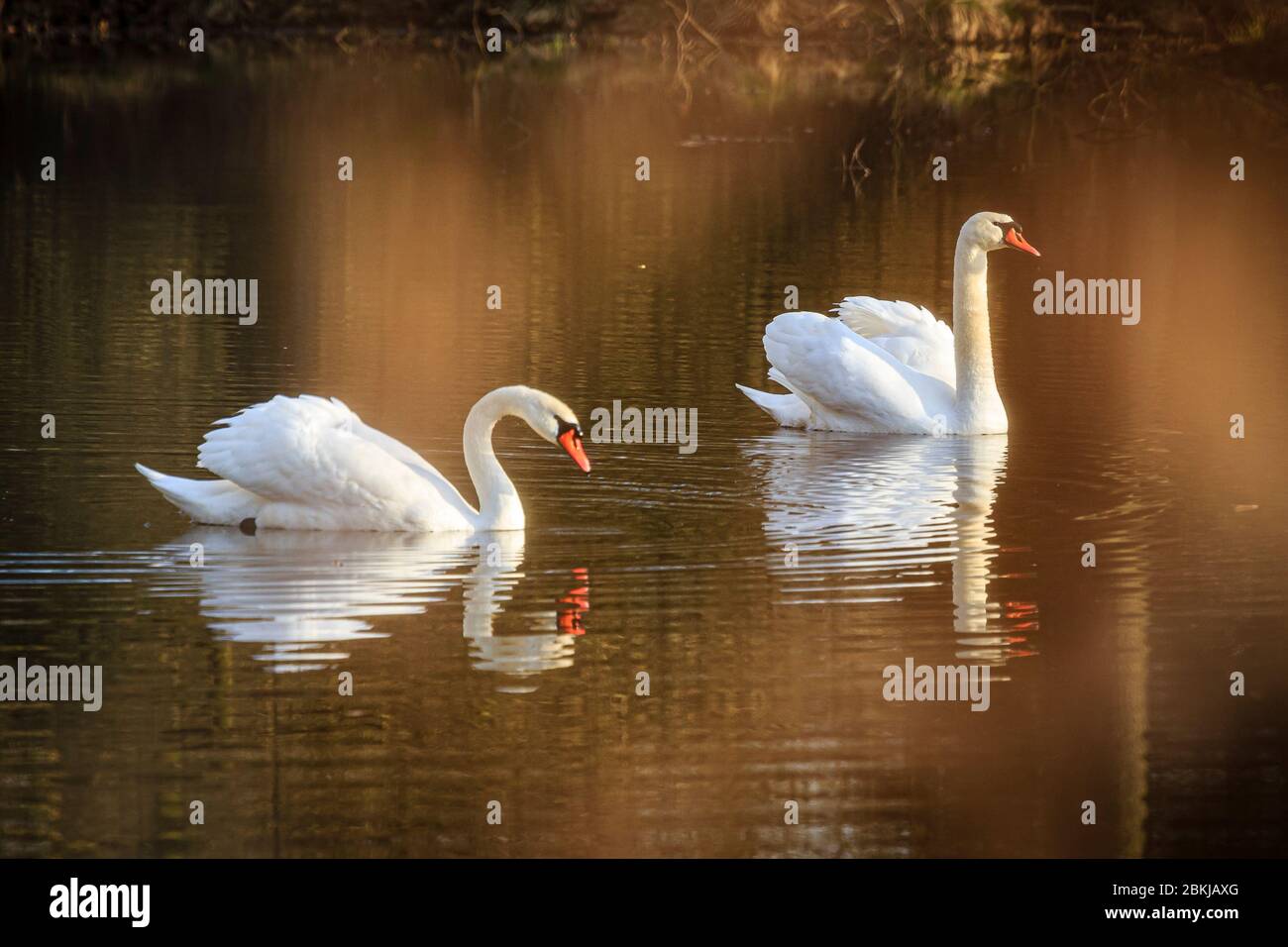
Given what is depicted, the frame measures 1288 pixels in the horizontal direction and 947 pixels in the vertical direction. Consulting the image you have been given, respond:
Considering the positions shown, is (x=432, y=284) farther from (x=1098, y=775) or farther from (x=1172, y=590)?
(x=1098, y=775)

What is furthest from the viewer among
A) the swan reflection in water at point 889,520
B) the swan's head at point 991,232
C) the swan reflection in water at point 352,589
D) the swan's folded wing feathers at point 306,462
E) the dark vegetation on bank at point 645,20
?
A: the dark vegetation on bank at point 645,20

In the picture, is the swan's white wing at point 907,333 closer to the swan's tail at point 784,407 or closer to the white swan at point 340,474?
the swan's tail at point 784,407

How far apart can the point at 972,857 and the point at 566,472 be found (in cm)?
617

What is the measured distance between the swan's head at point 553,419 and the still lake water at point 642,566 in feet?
1.62

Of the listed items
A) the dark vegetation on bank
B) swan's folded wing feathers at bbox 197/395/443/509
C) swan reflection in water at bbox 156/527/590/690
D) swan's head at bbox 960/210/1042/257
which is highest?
the dark vegetation on bank

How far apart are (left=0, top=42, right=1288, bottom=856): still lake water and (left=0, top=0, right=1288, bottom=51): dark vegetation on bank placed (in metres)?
19.2

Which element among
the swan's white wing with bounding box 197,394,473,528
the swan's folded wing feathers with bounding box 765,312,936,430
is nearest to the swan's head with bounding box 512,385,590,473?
the swan's white wing with bounding box 197,394,473,528

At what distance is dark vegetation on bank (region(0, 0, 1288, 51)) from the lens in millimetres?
45875

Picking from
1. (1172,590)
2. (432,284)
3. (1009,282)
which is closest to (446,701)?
(1172,590)

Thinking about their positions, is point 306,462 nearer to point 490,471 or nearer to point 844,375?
point 490,471

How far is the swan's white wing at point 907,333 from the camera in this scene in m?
16.5

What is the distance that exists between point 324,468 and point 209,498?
838mm

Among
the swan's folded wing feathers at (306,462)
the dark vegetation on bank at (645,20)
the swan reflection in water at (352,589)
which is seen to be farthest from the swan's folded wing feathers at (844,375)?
the dark vegetation on bank at (645,20)

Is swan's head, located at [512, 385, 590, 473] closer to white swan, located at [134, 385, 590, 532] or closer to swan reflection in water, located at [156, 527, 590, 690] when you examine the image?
white swan, located at [134, 385, 590, 532]
